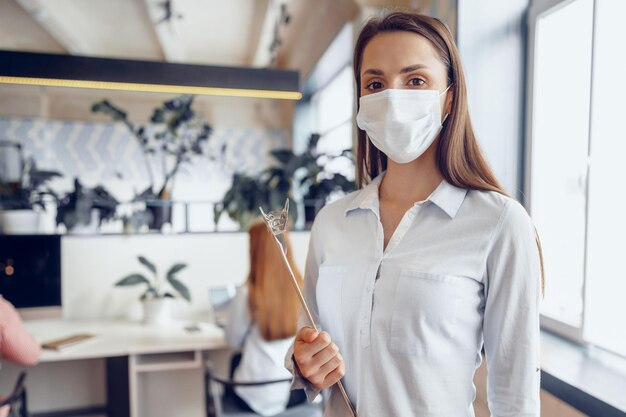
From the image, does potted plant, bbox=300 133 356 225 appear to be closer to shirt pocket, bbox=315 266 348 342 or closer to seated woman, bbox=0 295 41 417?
seated woman, bbox=0 295 41 417

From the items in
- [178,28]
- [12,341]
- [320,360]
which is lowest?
[12,341]

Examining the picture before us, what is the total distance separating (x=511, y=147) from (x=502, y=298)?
1.24 meters

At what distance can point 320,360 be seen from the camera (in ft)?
2.51

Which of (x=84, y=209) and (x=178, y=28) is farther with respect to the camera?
(x=178, y=28)

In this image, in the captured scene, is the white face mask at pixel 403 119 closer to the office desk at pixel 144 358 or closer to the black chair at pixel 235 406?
the black chair at pixel 235 406

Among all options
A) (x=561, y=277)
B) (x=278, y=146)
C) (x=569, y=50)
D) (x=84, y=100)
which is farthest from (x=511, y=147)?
(x=84, y=100)

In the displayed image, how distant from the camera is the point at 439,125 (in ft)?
2.74

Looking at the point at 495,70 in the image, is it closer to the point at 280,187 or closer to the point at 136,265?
the point at 280,187

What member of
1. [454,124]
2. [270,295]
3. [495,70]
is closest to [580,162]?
[495,70]

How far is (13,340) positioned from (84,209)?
2.59ft

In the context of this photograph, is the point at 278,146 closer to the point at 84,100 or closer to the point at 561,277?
the point at 84,100

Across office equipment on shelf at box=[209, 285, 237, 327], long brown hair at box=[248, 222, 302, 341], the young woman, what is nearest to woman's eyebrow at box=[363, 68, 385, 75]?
the young woman

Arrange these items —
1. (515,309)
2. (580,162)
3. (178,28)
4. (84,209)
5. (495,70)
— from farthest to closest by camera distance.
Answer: (178,28) → (84,209) → (495,70) → (580,162) → (515,309)

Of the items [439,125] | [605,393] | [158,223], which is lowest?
[605,393]
